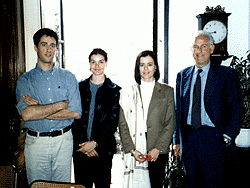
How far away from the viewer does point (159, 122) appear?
190 cm

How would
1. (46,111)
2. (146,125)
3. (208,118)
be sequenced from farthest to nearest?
(146,125) → (208,118) → (46,111)

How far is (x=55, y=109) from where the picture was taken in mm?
1749

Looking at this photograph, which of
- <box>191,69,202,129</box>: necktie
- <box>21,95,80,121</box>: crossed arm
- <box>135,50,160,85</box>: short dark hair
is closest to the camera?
<box>21,95,80,121</box>: crossed arm

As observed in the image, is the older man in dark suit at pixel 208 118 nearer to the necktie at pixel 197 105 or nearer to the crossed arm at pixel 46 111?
the necktie at pixel 197 105

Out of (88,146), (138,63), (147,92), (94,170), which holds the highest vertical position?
(138,63)

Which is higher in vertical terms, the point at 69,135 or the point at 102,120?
the point at 102,120

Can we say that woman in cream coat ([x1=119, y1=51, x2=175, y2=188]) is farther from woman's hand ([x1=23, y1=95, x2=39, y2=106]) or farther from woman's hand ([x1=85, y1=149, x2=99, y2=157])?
woman's hand ([x1=23, y1=95, x2=39, y2=106])

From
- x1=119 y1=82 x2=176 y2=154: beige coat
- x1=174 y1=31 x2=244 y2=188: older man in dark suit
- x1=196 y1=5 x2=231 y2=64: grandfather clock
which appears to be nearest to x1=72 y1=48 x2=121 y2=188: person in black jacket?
x1=119 y1=82 x2=176 y2=154: beige coat

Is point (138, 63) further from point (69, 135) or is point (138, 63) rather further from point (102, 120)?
point (69, 135)

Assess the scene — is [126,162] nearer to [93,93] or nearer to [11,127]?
[93,93]

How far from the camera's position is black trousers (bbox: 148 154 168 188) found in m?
1.84

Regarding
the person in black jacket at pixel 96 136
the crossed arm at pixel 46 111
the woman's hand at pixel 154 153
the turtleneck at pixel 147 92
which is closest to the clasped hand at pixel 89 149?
the person in black jacket at pixel 96 136

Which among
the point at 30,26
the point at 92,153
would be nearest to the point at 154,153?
the point at 92,153

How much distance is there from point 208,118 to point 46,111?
1.36 metres
